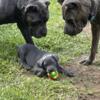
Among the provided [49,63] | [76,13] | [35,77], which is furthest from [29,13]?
[35,77]

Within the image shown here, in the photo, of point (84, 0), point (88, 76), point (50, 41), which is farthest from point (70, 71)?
point (50, 41)

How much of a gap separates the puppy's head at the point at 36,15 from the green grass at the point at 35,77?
463 mm

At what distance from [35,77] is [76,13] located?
846mm

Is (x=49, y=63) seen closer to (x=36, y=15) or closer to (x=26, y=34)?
(x=36, y=15)

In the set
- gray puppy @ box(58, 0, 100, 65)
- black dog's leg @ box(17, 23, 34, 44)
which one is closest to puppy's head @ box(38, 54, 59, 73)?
→ gray puppy @ box(58, 0, 100, 65)

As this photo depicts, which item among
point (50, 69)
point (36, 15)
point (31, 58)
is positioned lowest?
point (31, 58)

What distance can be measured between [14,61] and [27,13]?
23.7 inches

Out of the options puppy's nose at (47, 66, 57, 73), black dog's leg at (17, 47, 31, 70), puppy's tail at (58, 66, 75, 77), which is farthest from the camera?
black dog's leg at (17, 47, 31, 70)

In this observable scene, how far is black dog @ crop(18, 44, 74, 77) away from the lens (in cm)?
452

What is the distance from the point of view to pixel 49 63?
14.8 feet

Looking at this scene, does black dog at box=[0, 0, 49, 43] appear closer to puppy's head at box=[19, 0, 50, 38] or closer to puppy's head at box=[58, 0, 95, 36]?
puppy's head at box=[19, 0, 50, 38]

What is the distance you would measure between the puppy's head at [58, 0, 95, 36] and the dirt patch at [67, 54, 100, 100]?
0.52 metres

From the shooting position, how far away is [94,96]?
4152 mm

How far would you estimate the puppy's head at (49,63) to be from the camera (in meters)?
4.47
